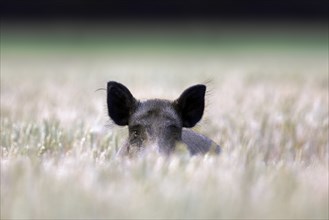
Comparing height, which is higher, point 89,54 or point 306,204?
point 89,54

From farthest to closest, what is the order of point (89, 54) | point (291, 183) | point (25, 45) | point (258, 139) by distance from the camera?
point (25, 45) < point (89, 54) < point (258, 139) < point (291, 183)

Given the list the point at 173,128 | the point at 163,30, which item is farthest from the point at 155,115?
the point at 163,30

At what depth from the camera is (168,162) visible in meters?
5.14

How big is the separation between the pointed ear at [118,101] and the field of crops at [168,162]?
327 millimetres

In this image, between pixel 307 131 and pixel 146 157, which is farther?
pixel 307 131

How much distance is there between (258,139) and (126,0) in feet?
124

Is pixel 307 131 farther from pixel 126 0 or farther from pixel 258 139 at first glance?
pixel 126 0

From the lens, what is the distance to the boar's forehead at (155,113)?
6410 millimetres

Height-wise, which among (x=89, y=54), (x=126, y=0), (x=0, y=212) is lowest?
(x=0, y=212)

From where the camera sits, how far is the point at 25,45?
1523 inches

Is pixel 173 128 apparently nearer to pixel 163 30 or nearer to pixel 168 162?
pixel 168 162

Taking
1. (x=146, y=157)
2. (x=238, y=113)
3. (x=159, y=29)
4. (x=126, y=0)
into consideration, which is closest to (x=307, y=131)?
(x=238, y=113)

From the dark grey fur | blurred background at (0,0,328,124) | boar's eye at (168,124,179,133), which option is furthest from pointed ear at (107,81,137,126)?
blurred background at (0,0,328,124)

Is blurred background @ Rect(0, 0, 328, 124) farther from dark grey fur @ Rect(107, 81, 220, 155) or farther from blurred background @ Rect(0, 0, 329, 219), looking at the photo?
dark grey fur @ Rect(107, 81, 220, 155)
